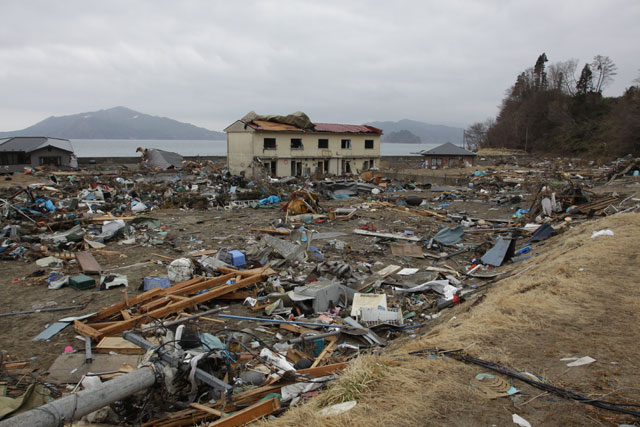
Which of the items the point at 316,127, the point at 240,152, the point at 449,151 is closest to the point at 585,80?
the point at 449,151

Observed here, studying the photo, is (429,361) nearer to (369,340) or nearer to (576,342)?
(576,342)

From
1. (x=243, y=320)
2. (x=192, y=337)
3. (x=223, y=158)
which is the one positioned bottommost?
(x=243, y=320)

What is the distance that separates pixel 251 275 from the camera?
28.8 ft

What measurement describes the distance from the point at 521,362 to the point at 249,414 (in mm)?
2675

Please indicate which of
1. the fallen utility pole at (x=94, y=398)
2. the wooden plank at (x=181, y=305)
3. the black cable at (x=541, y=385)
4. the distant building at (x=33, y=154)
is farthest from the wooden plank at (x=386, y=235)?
the distant building at (x=33, y=154)

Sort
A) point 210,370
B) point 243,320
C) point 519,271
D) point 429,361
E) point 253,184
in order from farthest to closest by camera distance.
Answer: point 253,184
point 519,271
point 243,320
point 210,370
point 429,361

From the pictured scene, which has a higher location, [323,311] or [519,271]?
[519,271]

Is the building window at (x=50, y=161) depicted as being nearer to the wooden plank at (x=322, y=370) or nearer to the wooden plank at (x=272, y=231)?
the wooden plank at (x=272, y=231)

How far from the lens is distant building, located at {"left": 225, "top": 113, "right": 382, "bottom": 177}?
110 feet

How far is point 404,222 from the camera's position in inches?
658

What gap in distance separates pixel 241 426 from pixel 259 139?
30.9 meters

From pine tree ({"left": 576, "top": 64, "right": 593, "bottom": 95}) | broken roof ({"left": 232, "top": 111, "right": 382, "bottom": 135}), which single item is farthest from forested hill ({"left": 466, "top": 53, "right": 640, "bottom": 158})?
broken roof ({"left": 232, "top": 111, "right": 382, "bottom": 135})

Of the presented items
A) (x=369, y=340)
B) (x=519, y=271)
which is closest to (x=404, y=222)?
(x=519, y=271)

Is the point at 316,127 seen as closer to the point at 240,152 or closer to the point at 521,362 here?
the point at 240,152
